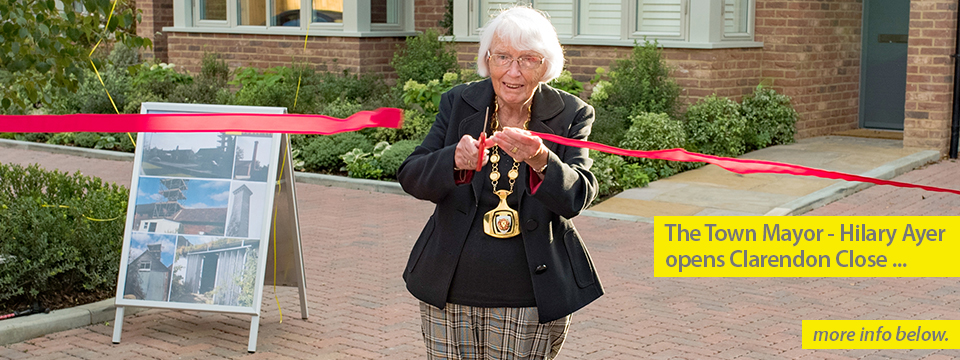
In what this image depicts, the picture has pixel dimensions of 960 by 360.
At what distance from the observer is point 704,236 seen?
3.38 metres

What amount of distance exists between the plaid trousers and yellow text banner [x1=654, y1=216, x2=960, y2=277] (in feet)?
1.91

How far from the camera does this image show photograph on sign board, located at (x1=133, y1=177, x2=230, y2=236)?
535 centimetres

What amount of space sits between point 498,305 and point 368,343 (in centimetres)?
254

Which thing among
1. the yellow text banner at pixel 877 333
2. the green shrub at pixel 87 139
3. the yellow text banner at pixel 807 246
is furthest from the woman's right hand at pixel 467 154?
the green shrub at pixel 87 139

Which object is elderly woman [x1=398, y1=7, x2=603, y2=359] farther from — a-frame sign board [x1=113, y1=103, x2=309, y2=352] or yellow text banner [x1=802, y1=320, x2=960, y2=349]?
a-frame sign board [x1=113, y1=103, x2=309, y2=352]

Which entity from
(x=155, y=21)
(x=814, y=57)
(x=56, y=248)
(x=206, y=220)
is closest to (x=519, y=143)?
(x=206, y=220)

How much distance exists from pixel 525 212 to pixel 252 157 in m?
2.91

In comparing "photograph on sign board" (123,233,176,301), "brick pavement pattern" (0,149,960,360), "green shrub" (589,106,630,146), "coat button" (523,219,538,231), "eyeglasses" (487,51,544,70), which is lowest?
"brick pavement pattern" (0,149,960,360)

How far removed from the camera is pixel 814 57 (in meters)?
13.1

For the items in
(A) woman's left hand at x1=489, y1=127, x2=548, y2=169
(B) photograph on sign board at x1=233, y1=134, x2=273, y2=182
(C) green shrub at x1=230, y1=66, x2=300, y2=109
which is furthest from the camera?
(C) green shrub at x1=230, y1=66, x2=300, y2=109

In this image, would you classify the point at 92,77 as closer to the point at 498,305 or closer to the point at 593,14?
the point at 593,14

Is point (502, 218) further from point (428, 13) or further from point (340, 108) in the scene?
point (428, 13)

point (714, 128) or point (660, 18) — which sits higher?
point (660, 18)

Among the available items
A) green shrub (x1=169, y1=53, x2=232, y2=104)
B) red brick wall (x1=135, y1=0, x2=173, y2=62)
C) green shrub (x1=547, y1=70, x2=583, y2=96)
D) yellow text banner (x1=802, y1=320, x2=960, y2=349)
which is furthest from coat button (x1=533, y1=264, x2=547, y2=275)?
red brick wall (x1=135, y1=0, x2=173, y2=62)
